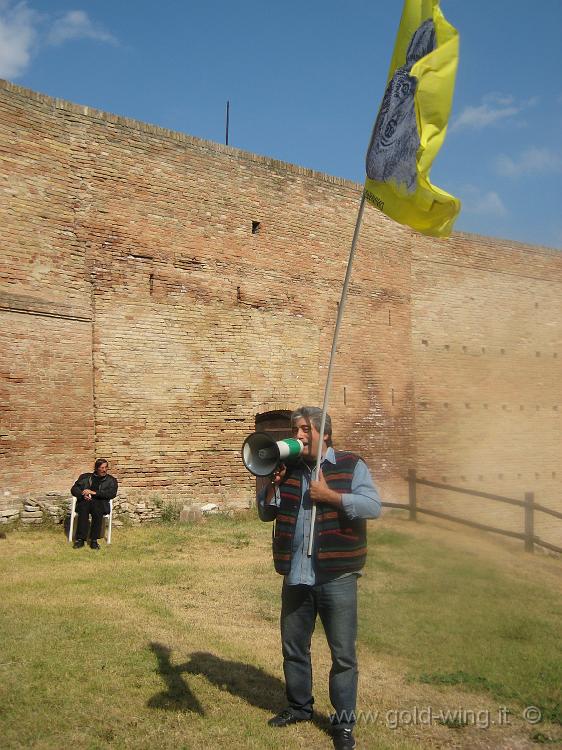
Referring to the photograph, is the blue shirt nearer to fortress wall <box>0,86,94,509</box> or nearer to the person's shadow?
the person's shadow

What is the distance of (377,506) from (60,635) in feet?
10.5

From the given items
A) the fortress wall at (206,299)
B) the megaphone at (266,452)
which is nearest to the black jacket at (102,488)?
the fortress wall at (206,299)

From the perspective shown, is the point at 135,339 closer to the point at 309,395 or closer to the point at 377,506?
the point at 309,395

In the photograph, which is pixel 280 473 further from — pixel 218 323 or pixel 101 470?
pixel 218 323

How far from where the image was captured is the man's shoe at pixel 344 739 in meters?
3.96

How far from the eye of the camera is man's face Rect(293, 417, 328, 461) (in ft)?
14.1

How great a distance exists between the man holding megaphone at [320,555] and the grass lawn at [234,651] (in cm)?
31

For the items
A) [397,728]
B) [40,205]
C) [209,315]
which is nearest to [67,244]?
[40,205]

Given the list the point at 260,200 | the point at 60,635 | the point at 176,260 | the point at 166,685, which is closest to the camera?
the point at 166,685

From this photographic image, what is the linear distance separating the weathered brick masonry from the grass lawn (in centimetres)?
259

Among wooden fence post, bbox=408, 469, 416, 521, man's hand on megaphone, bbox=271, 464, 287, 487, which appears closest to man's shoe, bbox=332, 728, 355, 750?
man's hand on megaphone, bbox=271, 464, 287, 487

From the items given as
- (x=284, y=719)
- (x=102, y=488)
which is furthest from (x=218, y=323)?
(x=284, y=719)

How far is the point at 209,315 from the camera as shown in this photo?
12.9 metres

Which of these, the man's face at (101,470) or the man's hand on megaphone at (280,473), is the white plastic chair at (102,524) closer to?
the man's face at (101,470)
